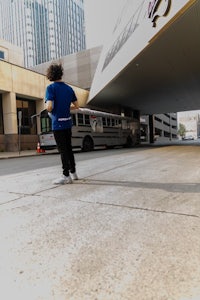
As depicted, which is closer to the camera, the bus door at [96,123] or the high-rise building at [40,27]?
the bus door at [96,123]

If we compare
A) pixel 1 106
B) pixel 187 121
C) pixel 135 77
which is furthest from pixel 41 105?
pixel 187 121

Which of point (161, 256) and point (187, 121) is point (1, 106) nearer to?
point (161, 256)

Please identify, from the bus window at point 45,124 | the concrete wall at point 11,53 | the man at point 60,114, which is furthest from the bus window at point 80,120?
the concrete wall at point 11,53

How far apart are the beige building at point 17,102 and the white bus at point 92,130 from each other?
3.30m

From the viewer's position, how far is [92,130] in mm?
17141

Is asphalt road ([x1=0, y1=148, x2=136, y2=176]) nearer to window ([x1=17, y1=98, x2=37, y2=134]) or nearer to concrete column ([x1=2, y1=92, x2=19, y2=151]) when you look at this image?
concrete column ([x1=2, y1=92, x2=19, y2=151])

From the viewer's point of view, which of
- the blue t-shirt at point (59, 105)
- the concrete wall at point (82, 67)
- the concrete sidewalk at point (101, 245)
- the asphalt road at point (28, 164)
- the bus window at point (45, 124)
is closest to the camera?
the concrete sidewalk at point (101, 245)

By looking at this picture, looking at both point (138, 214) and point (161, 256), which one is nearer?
point (161, 256)

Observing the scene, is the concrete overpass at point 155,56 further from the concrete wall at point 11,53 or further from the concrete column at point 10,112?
the concrete wall at point 11,53

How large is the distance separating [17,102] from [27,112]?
4.41ft

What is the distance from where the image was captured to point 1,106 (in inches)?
802

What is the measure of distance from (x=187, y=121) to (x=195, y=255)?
180298 millimetres

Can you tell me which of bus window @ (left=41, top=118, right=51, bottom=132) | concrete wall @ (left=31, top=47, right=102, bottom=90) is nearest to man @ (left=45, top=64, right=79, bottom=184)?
bus window @ (left=41, top=118, right=51, bottom=132)

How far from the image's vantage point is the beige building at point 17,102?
63.7 ft
